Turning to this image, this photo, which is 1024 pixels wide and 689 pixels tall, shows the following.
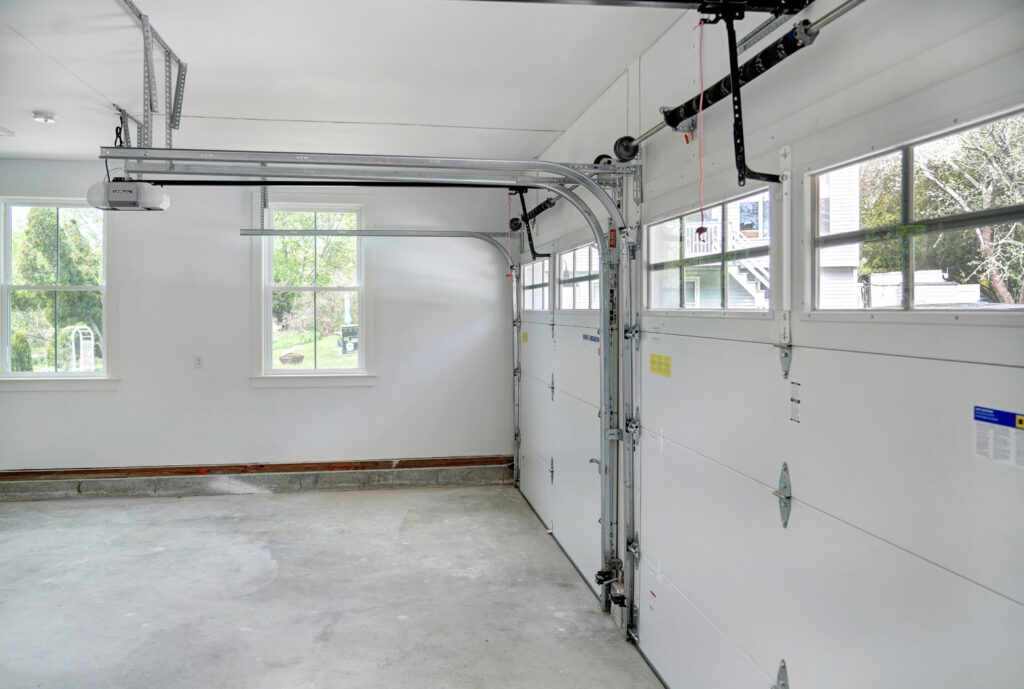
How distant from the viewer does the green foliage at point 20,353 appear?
18.3 ft

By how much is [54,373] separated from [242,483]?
1881mm

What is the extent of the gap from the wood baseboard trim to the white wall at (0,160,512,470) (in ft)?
0.20

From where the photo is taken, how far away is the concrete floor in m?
2.87

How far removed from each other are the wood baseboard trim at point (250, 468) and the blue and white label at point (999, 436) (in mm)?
5001

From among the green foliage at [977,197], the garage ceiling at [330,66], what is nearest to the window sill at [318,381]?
the garage ceiling at [330,66]

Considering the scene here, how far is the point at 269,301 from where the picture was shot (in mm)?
5844

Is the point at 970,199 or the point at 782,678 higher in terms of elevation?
the point at 970,199

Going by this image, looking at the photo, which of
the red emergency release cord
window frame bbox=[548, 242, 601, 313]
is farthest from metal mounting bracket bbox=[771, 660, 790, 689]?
window frame bbox=[548, 242, 601, 313]

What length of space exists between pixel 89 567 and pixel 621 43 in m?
4.36

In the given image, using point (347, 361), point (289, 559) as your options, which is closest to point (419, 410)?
point (347, 361)

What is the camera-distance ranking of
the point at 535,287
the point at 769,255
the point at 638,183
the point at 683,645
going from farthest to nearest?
the point at 535,287 → the point at 638,183 → the point at 683,645 → the point at 769,255

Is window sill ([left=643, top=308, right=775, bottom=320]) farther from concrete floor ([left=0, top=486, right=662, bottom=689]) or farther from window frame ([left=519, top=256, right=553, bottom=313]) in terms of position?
window frame ([left=519, top=256, right=553, bottom=313])

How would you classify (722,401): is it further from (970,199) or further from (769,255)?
(970,199)

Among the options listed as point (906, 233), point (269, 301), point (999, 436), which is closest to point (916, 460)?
point (999, 436)
